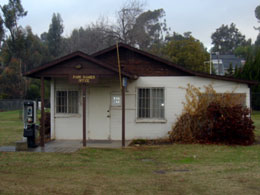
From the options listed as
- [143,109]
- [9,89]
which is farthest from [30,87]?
[143,109]

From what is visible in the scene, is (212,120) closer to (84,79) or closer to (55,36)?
(84,79)

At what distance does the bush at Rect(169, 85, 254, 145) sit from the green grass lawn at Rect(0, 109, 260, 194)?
70cm

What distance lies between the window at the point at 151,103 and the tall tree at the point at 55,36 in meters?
44.8

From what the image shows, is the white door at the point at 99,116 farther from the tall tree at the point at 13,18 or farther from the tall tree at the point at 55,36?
the tall tree at the point at 55,36

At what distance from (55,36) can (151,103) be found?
49.7 m

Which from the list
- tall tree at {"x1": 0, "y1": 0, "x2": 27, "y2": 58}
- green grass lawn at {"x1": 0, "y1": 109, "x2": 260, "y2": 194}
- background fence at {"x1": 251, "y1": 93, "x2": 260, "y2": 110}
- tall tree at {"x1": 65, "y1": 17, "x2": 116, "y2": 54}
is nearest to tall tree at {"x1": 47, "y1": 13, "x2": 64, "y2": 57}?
tall tree at {"x1": 0, "y1": 0, "x2": 27, "y2": 58}

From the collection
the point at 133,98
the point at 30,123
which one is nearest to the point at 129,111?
the point at 133,98

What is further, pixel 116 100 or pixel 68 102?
pixel 68 102

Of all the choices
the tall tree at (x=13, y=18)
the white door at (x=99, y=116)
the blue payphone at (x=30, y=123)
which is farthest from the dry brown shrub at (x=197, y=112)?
the tall tree at (x=13, y=18)

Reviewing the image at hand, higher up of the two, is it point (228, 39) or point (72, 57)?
point (228, 39)

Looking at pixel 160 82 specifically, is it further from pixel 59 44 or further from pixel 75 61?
pixel 59 44

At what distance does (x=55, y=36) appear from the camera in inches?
2405

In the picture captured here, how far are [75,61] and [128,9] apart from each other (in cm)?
2536

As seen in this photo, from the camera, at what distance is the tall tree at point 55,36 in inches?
2349
